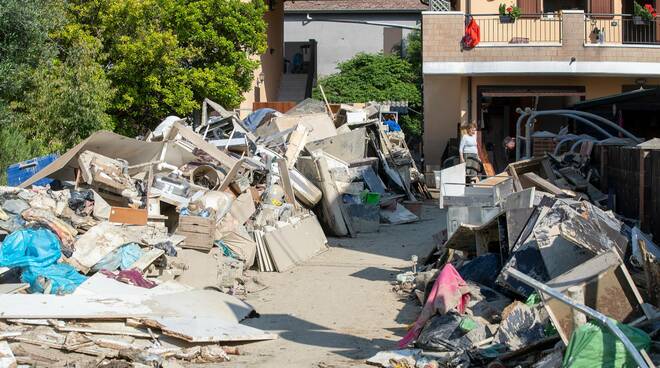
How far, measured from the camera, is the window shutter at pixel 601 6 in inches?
978

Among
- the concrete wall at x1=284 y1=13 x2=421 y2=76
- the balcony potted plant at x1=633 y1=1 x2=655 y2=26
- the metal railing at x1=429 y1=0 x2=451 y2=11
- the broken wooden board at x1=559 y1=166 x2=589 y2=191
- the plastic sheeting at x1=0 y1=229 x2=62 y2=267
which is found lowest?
the plastic sheeting at x1=0 y1=229 x2=62 y2=267

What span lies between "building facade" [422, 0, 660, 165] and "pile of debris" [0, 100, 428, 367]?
3.63m

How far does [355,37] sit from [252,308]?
37969 mm

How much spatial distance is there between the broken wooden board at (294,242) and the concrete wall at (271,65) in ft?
48.1

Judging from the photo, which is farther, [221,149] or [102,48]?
[102,48]

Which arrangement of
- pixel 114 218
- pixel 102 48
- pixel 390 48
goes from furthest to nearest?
pixel 390 48 → pixel 102 48 → pixel 114 218

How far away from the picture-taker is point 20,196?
504 inches

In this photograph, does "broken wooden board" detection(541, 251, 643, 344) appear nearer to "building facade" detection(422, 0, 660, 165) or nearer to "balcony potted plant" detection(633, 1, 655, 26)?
"building facade" detection(422, 0, 660, 165)

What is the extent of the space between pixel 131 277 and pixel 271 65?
24806 millimetres

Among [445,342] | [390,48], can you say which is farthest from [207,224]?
[390,48]

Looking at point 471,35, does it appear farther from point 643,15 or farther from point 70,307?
point 70,307

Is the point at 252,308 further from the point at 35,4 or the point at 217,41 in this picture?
the point at 217,41

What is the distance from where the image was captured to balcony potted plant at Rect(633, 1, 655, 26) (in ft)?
77.0

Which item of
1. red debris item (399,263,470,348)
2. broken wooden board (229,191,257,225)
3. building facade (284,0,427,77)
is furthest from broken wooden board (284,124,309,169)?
building facade (284,0,427,77)
